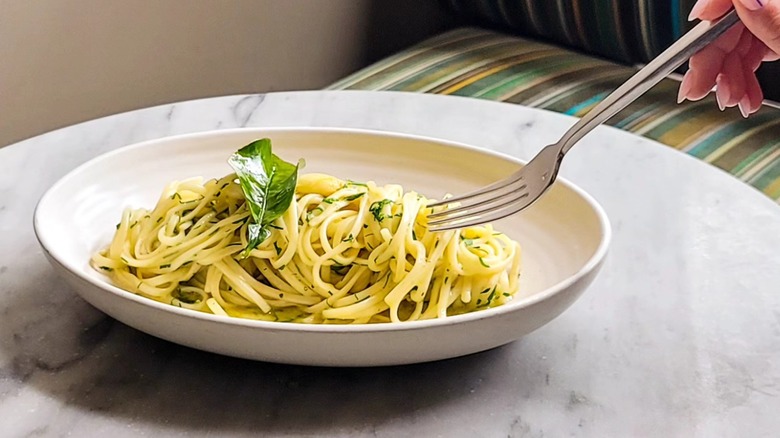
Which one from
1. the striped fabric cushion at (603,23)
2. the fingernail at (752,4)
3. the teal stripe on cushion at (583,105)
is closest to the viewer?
the fingernail at (752,4)

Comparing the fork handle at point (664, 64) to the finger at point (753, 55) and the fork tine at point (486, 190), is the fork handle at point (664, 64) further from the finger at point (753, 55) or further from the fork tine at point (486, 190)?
the finger at point (753, 55)

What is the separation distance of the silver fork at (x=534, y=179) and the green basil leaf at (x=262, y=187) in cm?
16

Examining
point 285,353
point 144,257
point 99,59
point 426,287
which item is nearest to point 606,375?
point 426,287

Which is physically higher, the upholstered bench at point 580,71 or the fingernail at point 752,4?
the fingernail at point 752,4

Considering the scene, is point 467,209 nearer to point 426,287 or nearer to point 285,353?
point 426,287

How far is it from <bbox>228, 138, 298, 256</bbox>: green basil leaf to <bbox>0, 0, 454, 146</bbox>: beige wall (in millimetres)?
1289

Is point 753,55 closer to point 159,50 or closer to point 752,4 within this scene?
point 752,4

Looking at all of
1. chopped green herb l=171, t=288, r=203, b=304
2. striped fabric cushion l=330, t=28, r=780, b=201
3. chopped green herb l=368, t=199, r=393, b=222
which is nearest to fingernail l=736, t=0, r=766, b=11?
chopped green herb l=368, t=199, r=393, b=222

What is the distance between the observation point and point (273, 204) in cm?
89

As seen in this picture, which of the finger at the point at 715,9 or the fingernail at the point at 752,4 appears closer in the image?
the fingernail at the point at 752,4

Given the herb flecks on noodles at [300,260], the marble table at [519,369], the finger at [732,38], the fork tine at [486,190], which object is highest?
the finger at [732,38]

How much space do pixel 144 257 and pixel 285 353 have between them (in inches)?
9.7

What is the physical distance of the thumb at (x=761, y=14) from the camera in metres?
0.86

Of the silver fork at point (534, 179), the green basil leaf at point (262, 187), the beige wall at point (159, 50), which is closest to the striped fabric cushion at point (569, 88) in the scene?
the beige wall at point (159, 50)
